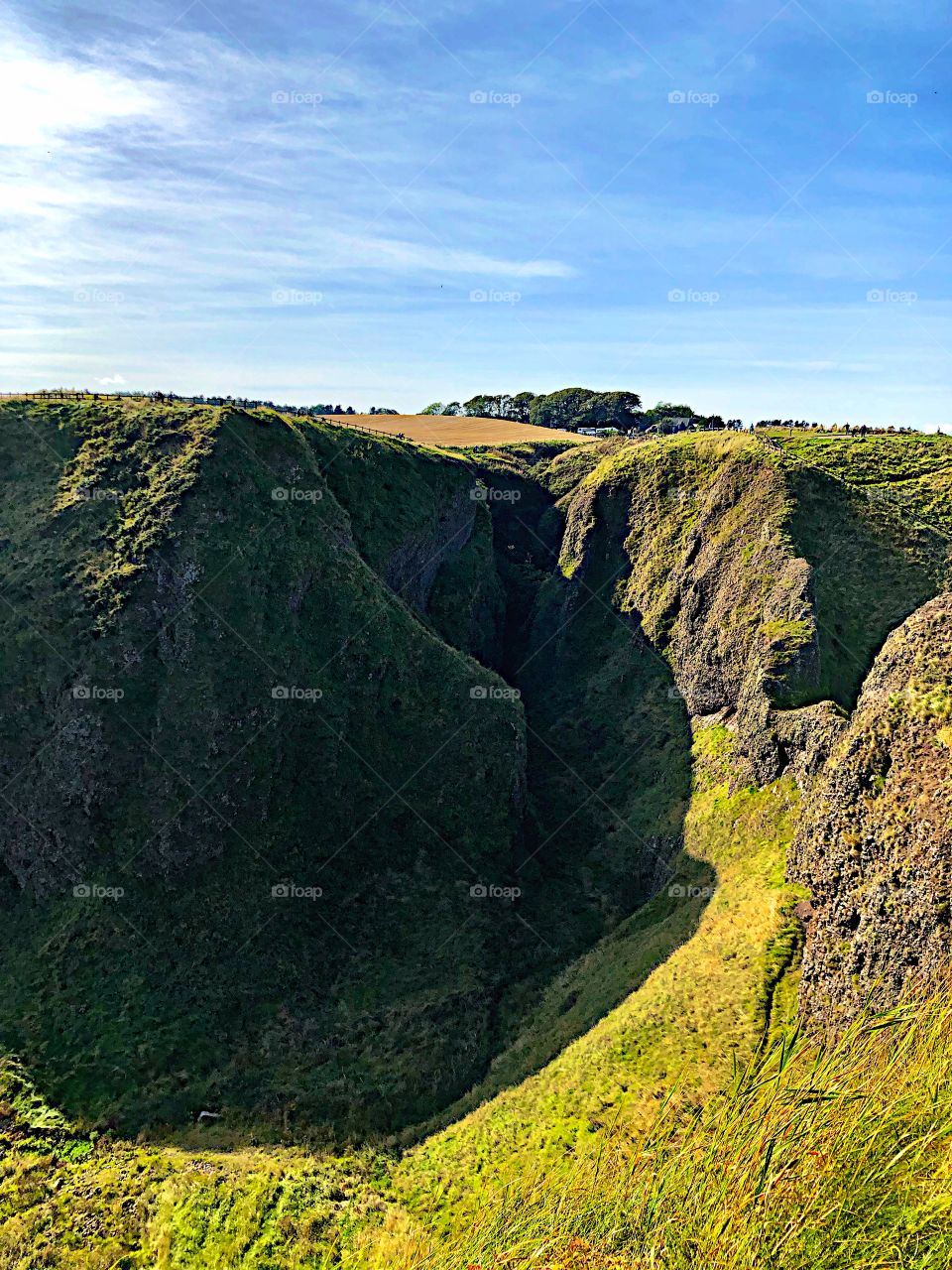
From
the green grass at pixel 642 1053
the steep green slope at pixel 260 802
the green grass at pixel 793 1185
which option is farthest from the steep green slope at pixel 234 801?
the green grass at pixel 793 1185

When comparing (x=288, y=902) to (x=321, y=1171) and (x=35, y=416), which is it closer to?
(x=321, y=1171)

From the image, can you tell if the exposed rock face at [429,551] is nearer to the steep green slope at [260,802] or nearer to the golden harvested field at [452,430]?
the steep green slope at [260,802]

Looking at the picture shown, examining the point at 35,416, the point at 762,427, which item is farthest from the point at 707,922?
the point at 762,427

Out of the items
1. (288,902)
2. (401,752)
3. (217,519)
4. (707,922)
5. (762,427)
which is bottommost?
(288,902)

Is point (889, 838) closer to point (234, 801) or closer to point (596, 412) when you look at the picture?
point (234, 801)

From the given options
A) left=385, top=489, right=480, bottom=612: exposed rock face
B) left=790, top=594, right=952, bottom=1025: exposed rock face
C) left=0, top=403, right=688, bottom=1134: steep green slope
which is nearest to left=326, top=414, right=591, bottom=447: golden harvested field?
left=385, top=489, right=480, bottom=612: exposed rock face

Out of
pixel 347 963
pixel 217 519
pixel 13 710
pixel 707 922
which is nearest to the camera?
pixel 707 922
